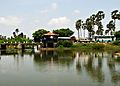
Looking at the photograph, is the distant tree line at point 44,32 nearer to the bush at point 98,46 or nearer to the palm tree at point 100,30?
the palm tree at point 100,30

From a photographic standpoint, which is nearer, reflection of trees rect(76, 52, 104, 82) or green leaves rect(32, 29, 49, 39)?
reflection of trees rect(76, 52, 104, 82)

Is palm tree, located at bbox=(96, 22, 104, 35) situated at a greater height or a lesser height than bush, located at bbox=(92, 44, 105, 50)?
greater

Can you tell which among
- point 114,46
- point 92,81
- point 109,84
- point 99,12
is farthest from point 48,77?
point 99,12

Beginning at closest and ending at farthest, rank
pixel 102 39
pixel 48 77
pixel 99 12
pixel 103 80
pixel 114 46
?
1. pixel 103 80
2. pixel 48 77
3. pixel 114 46
4. pixel 99 12
5. pixel 102 39

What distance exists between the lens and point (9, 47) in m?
132

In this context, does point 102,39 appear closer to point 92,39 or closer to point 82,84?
point 92,39

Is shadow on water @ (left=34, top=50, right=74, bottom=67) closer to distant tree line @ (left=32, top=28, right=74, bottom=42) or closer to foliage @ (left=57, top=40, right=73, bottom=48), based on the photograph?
foliage @ (left=57, top=40, right=73, bottom=48)

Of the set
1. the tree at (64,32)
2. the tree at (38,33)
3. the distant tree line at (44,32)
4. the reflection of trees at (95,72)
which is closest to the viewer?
the reflection of trees at (95,72)

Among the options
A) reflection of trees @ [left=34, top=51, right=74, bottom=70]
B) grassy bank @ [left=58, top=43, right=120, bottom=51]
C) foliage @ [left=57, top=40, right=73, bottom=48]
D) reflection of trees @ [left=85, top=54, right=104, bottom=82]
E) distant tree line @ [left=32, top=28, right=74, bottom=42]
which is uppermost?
distant tree line @ [left=32, top=28, right=74, bottom=42]

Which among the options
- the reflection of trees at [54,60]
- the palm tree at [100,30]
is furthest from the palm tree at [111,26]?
the reflection of trees at [54,60]

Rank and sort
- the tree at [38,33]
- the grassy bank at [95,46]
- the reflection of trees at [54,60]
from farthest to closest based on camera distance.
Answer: the tree at [38,33] → the grassy bank at [95,46] → the reflection of trees at [54,60]

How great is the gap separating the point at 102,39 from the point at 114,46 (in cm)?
3115

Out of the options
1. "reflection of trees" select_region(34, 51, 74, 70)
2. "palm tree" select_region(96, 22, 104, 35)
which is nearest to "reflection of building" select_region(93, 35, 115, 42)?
"palm tree" select_region(96, 22, 104, 35)

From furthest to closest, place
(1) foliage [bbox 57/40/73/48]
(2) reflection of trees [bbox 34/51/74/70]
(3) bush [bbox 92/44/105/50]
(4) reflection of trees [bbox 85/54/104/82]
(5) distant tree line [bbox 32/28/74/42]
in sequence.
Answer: (5) distant tree line [bbox 32/28/74/42], (1) foliage [bbox 57/40/73/48], (3) bush [bbox 92/44/105/50], (2) reflection of trees [bbox 34/51/74/70], (4) reflection of trees [bbox 85/54/104/82]
